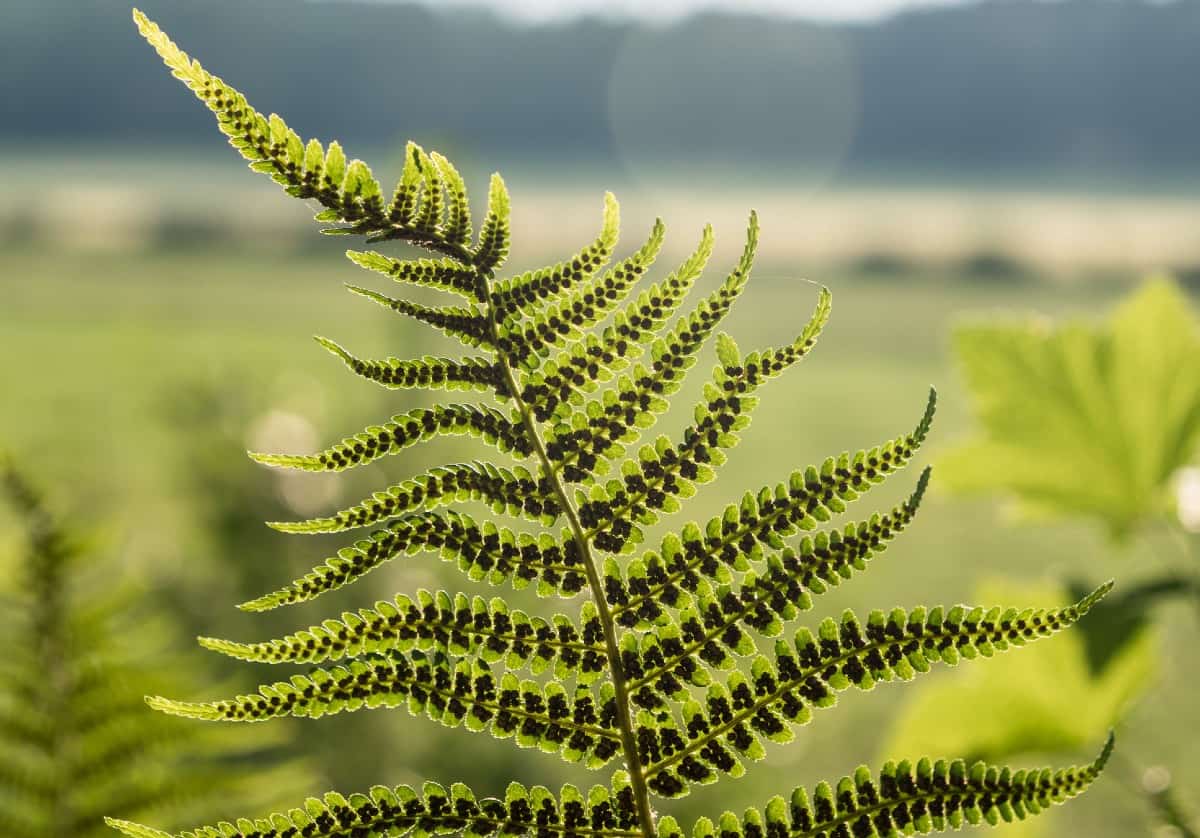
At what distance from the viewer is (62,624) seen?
127cm

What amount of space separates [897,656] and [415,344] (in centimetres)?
357

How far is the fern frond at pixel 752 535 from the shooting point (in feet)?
2.38

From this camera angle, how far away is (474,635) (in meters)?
0.73

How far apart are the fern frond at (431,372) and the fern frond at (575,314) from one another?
0.02 meters

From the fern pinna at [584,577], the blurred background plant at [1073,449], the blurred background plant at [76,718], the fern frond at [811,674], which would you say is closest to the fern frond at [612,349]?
the fern pinna at [584,577]

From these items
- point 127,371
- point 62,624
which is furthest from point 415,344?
point 127,371

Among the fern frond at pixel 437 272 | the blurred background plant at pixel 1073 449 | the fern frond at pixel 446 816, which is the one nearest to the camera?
the fern frond at pixel 446 816

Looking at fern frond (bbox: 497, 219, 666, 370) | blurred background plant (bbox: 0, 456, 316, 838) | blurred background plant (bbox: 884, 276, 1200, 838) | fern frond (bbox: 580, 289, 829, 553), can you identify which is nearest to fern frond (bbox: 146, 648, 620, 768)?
fern frond (bbox: 580, 289, 829, 553)

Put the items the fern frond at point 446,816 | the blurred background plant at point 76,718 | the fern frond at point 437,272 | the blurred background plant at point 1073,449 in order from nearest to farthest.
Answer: the fern frond at point 446,816, the fern frond at point 437,272, the blurred background plant at point 76,718, the blurred background plant at point 1073,449

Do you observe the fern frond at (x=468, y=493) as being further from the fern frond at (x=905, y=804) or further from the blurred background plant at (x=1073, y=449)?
the blurred background plant at (x=1073, y=449)

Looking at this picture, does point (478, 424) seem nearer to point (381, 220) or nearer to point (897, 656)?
point (381, 220)

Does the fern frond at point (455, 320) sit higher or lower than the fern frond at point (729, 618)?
higher

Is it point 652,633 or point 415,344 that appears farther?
point 415,344

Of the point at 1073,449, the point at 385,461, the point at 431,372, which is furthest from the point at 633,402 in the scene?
the point at 385,461
